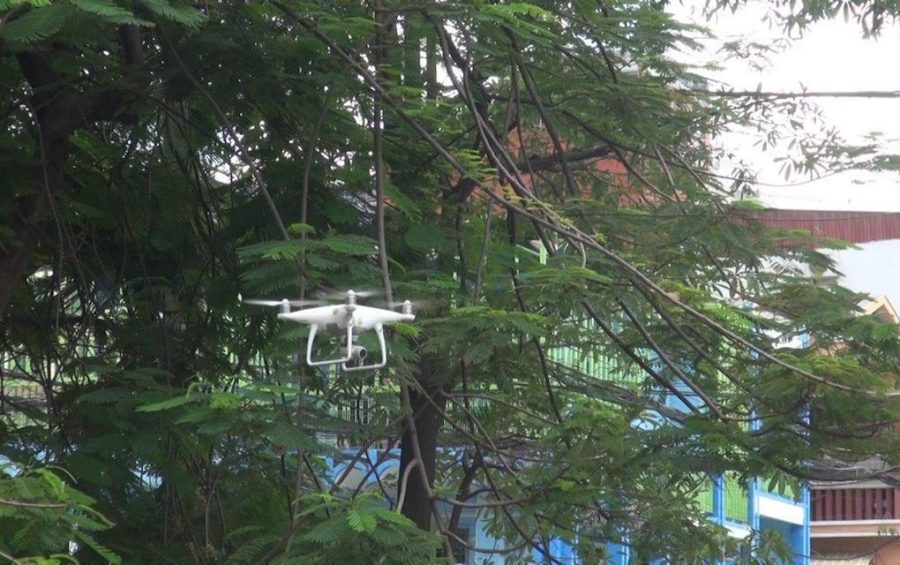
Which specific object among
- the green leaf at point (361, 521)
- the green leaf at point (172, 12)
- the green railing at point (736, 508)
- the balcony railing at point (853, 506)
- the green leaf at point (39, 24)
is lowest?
the balcony railing at point (853, 506)

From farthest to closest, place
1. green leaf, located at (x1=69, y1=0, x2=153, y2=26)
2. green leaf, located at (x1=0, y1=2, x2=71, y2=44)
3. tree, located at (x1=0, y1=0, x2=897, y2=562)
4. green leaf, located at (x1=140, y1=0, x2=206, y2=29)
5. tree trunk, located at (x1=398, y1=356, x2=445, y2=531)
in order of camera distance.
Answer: tree trunk, located at (x1=398, y1=356, x2=445, y2=531)
tree, located at (x1=0, y1=0, x2=897, y2=562)
green leaf, located at (x1=140, y1=0, x2=206, y2=29)
green leaf, located at (x1=0, y1=2, x2=71, y2=44)
green leaf, located at (x1=69, y1=0, x2=153, y2=26)

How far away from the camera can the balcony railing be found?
930 inches

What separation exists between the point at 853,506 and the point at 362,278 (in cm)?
1962

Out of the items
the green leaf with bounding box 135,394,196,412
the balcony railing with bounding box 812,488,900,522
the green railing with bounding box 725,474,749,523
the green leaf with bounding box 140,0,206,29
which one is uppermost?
the green leaf with bounding box 140,0,206,29

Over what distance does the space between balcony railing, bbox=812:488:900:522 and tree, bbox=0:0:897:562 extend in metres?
15.2

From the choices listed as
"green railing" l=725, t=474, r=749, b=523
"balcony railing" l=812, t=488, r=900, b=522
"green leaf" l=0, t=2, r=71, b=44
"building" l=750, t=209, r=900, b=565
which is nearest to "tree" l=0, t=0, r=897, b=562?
"green leaf" l=0, t=2, r=71, b=44

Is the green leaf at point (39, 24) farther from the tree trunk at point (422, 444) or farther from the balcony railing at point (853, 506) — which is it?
the balcony railing at point (853, 506)

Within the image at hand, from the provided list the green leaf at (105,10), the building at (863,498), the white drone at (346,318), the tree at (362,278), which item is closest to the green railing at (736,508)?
the building at (863,498)

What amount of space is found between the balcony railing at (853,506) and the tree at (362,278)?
49.9 feet

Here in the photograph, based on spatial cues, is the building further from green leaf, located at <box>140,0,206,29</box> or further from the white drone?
→ the white drone

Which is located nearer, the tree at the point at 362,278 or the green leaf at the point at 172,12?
the green leaf at the point at 172,12

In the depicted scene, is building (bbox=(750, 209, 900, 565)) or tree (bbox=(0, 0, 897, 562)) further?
building (bbox=(750, 209, 900, 565))

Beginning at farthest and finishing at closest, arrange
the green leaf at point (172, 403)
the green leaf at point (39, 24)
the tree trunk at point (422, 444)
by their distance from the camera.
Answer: the tree trunk at point (422, 444), the green leaf at point (172, 403), the green leaf at point (39, 24)

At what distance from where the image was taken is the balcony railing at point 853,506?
23.6 m
